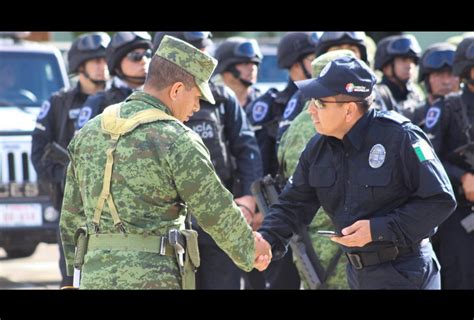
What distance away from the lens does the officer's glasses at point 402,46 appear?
1022 centimetres

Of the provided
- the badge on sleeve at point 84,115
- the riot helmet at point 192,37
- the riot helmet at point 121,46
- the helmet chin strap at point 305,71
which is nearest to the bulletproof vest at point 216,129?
the riot helmet at point 192,37

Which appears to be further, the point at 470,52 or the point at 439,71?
the point at 439,71

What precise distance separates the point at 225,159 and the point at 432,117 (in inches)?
62.6

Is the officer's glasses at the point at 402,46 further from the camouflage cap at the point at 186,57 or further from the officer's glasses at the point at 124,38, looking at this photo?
the camouflage cap at the point at 186,57

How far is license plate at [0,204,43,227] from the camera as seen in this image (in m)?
12.0

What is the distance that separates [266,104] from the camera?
943 centimetres

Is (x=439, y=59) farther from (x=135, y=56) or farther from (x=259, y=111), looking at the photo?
(x=135, y=56)

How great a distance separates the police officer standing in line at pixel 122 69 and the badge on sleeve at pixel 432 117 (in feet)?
7.07

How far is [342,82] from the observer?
5758 mm

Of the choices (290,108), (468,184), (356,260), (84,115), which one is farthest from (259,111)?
(356,260)

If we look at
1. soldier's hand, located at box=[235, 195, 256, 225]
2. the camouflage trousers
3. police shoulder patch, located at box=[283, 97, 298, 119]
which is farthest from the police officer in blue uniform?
police shoulder patch, located at box=[283, 97, 298, 119]
